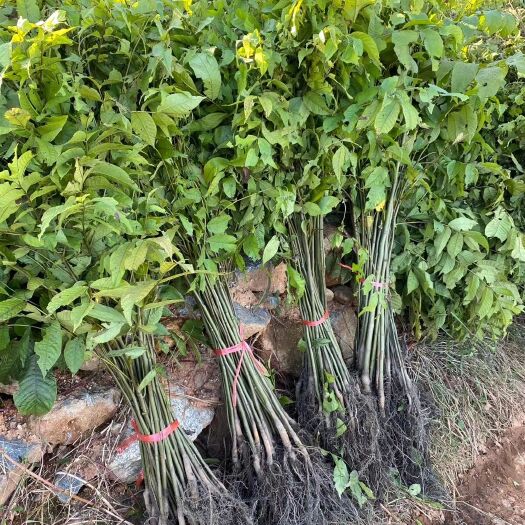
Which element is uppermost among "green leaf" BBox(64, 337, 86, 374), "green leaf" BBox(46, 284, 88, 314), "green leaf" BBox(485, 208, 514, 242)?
"green leaf" BBox(46, 284, 88, 314)

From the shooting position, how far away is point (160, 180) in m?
1.45

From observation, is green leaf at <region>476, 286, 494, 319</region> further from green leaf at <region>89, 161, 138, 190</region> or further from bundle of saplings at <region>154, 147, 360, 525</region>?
green leaf at <region>89, 161, 138, 190</region>

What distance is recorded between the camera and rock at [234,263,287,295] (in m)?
1.92

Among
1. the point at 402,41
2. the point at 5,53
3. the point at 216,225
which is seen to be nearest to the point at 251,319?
the point at 216,225

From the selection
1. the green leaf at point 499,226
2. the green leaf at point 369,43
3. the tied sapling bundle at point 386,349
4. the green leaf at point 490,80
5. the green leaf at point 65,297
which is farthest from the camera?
the green leaf at point 499,226

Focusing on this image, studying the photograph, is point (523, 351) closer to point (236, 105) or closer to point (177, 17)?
point (236, 105)

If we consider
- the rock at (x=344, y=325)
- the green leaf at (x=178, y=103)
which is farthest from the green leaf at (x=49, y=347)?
the rock at (x=344, y=325)

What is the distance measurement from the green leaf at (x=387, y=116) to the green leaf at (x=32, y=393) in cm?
127

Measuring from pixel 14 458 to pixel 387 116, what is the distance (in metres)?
1.62

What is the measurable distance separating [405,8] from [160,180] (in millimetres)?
1025

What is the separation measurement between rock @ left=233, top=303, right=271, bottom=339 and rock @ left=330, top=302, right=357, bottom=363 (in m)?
0.39

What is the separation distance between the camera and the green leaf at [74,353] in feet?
4.04

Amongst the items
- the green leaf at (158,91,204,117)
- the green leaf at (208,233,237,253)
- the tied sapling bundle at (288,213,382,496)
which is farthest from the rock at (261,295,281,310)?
the green leaf at (158,91,204,117)

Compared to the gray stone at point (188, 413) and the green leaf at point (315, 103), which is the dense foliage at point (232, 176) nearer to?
the green leaf at point (315, 103)
